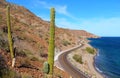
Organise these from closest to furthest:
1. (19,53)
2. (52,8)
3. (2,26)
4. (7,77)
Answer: (7,77) → (52,8) → (19,53) → (2,26)

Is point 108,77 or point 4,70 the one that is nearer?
point 4,70

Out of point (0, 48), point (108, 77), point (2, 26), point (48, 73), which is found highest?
point (2, 26)

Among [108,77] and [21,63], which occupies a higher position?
[21,63]

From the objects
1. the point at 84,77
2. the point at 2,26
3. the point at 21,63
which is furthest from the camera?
the point at 2,26

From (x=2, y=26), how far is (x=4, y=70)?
30.7 metres

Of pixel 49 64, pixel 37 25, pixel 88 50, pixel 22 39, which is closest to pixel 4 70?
pixel 49 64

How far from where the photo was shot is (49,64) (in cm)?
1905

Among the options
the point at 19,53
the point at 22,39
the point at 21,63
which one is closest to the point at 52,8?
the point at 21,63

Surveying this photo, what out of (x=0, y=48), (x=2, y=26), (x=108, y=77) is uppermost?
(x=2, y=26)

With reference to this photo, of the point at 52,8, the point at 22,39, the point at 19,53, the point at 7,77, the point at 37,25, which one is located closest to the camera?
the point at 7,77

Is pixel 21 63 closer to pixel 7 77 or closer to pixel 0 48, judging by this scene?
pixel 0 48

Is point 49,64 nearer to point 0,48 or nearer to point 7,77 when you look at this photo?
point 7,77

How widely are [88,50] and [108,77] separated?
4097cm

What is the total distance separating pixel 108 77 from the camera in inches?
1884
